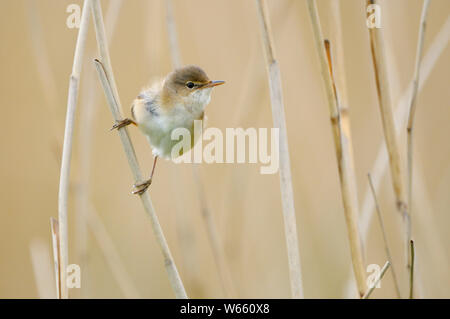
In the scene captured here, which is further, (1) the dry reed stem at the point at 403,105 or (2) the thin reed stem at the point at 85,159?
(2) the thin reed stem at the point at 85,159

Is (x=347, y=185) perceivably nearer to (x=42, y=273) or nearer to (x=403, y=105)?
(x=403, y=105)

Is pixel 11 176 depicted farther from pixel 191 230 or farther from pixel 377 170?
pixel 377 170

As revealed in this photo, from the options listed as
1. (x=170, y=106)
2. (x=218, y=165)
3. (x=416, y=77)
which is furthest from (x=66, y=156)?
(x=218, y=165)

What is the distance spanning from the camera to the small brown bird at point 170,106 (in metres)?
2.14

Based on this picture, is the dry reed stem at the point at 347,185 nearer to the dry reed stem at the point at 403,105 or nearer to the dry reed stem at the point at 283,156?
the dry reed stem at the point at 283,156

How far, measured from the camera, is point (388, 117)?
164 cm

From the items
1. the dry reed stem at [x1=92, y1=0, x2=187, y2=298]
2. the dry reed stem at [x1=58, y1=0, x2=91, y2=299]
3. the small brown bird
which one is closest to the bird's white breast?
the small brown bird

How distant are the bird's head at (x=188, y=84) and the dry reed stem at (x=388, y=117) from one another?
0.80 meters

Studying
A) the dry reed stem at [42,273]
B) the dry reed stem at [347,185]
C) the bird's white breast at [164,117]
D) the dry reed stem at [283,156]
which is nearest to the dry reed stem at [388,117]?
the dry reed stem at [347,185]

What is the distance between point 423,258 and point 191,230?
127 cm

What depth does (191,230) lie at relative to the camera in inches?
105

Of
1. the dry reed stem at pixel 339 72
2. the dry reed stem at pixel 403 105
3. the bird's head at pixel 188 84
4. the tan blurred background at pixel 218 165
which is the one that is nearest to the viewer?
the dry reed stem at pixel 339 72

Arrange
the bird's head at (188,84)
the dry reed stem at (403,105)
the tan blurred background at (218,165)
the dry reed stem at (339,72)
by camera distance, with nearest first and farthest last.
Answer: the dry reed stem at (339,72)
the dry reed stem at (403,105)
the bird's head at (188,84)
the tan blurred background at (218,165)
